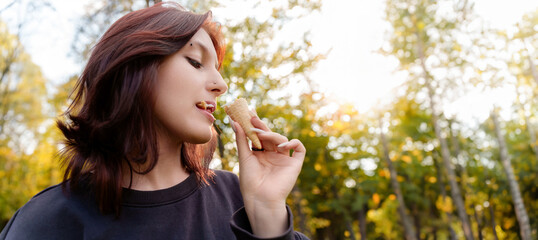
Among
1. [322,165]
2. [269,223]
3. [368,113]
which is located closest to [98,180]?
[269,223]

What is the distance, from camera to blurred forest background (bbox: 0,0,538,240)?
4.48 metres

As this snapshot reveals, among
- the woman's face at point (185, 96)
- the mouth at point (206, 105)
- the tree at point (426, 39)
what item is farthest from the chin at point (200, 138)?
the tree at point (426, 39)

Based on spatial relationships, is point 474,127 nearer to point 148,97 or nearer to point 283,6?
point 283,6

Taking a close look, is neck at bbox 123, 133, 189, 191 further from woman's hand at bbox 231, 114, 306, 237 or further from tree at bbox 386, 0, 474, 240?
tree at bbox 386, 0, 474, 240

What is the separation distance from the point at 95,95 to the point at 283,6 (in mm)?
3579

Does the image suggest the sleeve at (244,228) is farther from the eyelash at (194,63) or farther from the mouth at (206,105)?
the eyelash at (194,63)

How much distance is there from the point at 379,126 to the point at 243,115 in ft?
42.7

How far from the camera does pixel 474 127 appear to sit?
19.7 metres

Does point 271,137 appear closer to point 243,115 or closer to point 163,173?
point 243,115

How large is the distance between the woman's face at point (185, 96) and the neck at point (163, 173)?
0.06m

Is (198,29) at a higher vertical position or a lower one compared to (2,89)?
higher

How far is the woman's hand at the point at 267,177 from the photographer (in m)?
1.39

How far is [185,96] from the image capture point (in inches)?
56.7

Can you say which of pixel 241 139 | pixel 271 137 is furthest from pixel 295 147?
pixel 241 139
